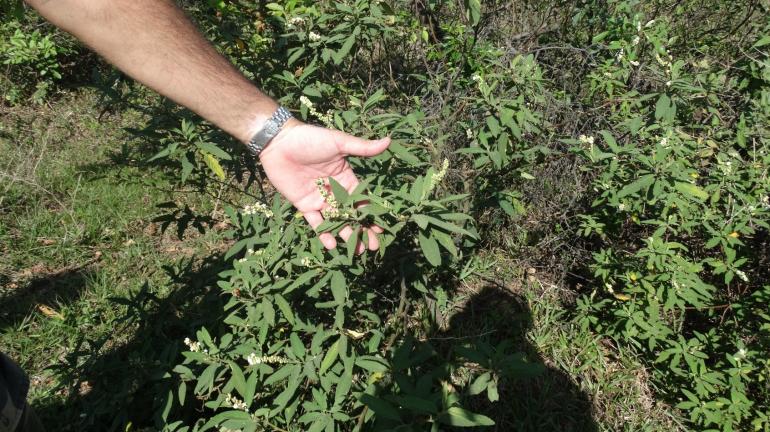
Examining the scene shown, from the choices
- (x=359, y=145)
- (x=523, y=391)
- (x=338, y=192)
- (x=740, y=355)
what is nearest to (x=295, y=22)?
(x=359, y=145)

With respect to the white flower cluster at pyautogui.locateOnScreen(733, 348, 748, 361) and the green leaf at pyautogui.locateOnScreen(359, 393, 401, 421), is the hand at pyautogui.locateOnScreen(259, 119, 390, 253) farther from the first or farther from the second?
the white flower cluster at pyautogui.locateOnScreen(733, 348, 748, 361)

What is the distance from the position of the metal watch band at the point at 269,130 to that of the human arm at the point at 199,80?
15 mm

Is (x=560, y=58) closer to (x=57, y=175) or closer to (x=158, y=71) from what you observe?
(x=158, y=71)

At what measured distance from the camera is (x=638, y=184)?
240cm

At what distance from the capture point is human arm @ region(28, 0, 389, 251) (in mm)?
1583

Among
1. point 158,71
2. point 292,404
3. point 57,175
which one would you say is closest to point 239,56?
point 158,71

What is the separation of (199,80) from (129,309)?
1.26m

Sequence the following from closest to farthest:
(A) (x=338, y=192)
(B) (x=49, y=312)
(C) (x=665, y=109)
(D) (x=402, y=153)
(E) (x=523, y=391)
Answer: (A) (x=338, y=192) → (D) (x=402, y=153) → (C) (x=665, y=109) → (E) (x=523, y=391) → (B) (x=49, y=312)

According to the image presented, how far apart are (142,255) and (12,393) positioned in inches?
91.0

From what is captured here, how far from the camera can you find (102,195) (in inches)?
173

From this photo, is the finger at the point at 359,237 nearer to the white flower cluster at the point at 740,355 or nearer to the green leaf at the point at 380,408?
the green leaf at the point at 380,408

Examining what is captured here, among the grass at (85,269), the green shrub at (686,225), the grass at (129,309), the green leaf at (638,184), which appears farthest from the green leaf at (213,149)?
the green leaf at (638,184)

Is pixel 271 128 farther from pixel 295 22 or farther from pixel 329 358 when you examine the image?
pixel 295 22

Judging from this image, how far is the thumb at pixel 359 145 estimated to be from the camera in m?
1.69
